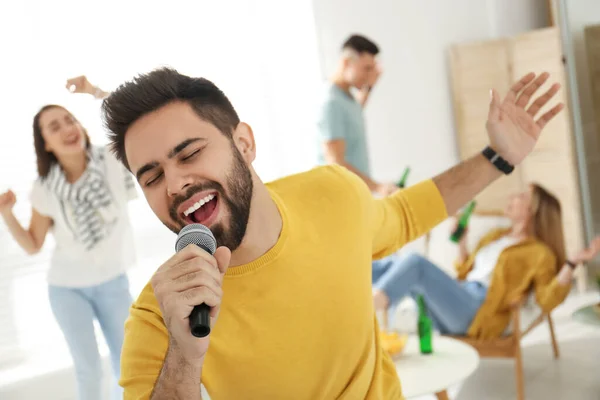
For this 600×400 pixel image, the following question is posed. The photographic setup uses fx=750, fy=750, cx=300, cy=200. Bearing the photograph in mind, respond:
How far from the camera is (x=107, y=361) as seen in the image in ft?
12.9

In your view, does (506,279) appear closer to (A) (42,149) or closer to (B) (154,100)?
(A) (42,149)

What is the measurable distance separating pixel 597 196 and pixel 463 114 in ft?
3.41

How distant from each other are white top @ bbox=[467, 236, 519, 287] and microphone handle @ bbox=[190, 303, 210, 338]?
3350 millimetres

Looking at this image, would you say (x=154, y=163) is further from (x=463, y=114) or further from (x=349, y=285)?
(x=463, y=114)

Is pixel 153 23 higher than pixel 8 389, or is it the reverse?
pixel 153 23

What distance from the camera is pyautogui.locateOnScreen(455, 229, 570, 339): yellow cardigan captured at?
11.2 ft

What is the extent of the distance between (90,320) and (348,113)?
149 cm

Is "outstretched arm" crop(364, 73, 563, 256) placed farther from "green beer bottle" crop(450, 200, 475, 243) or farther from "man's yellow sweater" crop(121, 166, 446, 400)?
"green beer bottle" crop(450, 200, 475, 243)

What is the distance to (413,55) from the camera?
5059 millimetres

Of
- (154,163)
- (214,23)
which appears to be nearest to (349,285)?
(154,163)

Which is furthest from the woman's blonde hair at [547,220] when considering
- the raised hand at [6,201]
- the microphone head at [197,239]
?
the microphone head at [197,239]

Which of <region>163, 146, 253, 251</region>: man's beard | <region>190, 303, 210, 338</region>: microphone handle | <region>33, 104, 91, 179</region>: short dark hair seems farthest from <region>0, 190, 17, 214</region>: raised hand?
<region>190, 303, 210, 338</region>: microphone handle

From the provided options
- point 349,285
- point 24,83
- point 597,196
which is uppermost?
point 24,83

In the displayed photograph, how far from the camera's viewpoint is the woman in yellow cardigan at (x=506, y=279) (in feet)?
11.3
